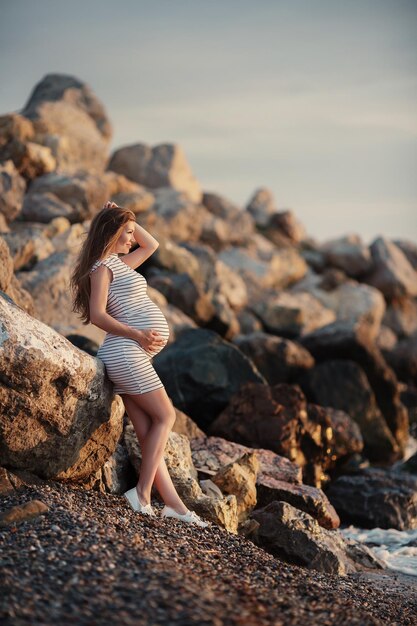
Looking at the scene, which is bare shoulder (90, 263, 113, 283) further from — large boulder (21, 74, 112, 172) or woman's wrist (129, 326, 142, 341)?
large boulder (21, 74, 112, 172)

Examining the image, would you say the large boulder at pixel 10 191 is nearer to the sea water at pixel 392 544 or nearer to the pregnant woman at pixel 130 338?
the sea water at pixel 392 544

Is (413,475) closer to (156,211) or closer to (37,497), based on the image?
(37,497)

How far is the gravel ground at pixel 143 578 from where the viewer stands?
4.98 metres

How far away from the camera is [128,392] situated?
24.7ft

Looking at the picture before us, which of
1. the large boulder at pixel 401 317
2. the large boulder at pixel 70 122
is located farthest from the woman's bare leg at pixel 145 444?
the large boulder at pixel 401 317

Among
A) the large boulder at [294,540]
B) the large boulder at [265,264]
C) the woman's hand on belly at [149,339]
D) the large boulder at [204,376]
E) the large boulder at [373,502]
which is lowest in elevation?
the large boulder at [265,264]

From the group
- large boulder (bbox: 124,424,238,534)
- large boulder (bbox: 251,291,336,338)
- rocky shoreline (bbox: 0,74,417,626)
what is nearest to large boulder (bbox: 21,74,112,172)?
rocky shoreline (bbox: 0,74,417,626)

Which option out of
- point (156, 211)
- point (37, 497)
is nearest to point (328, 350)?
point (156, 211)

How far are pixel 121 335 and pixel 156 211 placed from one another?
73.9 ft

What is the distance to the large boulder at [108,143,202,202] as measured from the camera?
115ft

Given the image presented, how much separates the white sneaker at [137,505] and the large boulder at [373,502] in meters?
5.77

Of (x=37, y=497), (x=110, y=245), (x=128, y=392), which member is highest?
(x=110, y=245)

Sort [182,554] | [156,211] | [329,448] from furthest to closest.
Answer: [156,211] < [329,448] < [182,554]

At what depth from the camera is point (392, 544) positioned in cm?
1156
